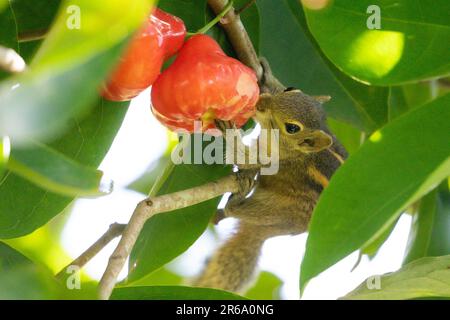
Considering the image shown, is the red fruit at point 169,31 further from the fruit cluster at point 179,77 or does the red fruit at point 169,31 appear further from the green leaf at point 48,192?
the green leaf at point 48,192

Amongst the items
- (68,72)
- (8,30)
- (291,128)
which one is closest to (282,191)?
(291,128)

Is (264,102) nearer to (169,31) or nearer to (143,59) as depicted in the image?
(169,31)

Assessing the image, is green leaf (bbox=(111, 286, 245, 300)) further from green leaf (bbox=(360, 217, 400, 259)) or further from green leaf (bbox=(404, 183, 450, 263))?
green leaf (bbox=(404, 183, 450, 263))

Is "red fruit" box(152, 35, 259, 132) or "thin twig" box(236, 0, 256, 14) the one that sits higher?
"thin twig" box(236, 0, 256, 14)

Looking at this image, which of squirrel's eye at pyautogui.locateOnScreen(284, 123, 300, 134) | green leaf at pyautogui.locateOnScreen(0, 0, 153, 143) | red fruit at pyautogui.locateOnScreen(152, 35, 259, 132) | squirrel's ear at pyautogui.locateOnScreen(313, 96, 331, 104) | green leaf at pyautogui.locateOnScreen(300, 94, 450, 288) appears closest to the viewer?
green leaf at pyautogui.locateOnScreen(0, 0, 153, 143)

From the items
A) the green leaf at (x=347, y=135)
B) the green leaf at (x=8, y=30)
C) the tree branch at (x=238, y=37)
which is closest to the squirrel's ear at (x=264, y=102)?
the tree branch at (x=238, y=37)


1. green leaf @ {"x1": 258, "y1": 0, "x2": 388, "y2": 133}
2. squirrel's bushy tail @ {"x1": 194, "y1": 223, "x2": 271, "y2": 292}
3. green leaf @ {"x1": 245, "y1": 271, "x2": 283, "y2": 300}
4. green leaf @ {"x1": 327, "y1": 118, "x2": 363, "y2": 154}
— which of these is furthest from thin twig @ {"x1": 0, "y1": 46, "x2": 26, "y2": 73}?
green leaf @ {"x1": 245, "y1": 271, "x2": 283, "y2": 300}
